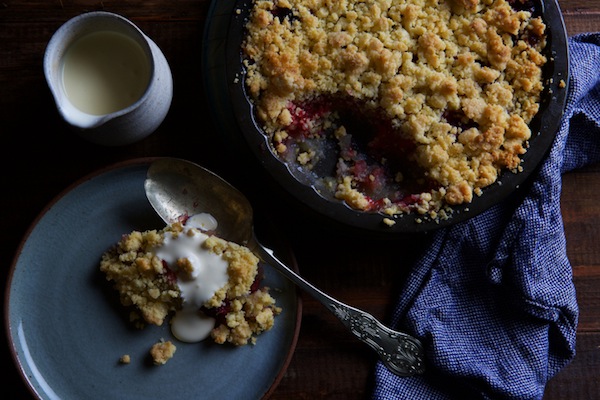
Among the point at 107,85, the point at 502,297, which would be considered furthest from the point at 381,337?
the point at 107,85

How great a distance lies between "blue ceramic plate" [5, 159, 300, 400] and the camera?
169 cm

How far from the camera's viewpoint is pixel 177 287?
1.64 meters

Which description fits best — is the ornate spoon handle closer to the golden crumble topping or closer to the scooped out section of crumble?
the scooped out section of crumble

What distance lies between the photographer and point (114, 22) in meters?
1.59

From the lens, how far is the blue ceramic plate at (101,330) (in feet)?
5.55

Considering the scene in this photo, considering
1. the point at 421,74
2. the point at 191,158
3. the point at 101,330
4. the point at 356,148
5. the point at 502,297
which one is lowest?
the point at 101,330

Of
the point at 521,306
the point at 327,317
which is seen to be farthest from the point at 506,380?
the point at 327,317

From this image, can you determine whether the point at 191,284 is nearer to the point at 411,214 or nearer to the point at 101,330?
the point at 101,330

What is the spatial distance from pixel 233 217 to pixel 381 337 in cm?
48

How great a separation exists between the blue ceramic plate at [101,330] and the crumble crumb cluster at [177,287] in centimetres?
4

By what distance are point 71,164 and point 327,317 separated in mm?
774

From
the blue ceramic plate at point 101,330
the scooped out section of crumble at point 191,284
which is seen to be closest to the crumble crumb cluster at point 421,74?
the scooped out section of crumble at point 191,284

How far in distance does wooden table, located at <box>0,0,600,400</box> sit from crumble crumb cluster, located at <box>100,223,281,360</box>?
5.6 inches

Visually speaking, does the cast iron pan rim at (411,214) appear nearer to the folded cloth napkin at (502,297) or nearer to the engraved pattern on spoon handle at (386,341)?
the folded cloth napkin at (502,297)
